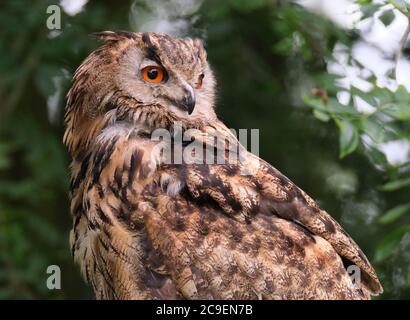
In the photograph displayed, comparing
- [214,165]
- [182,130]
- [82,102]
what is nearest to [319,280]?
[214,165]

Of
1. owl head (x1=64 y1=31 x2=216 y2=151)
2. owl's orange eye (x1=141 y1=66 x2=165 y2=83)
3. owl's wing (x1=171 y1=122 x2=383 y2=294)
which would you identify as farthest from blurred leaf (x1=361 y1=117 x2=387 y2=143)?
owl's orange eye (x1=141 y1=66 x2=165 y2=83)

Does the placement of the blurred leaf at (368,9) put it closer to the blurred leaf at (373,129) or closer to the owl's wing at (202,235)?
the blurred leaf at (373,129)

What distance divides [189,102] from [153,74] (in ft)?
0.65

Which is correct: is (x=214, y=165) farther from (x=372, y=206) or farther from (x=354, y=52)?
(x=372, y=206)

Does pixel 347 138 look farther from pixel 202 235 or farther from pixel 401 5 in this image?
pixel 202 235

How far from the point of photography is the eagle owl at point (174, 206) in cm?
314

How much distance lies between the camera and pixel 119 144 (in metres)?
3.49

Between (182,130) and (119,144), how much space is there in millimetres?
263

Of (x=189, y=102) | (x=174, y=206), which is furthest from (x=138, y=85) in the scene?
(x=174, y=206)

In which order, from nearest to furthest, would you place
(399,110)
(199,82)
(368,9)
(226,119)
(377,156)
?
(399,110)
(368,9)
(199,82)
(377,156)
(226,119)

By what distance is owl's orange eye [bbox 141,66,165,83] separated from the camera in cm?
359

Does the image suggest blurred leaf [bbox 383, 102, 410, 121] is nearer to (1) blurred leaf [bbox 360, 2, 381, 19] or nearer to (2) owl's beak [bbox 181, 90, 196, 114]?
(1) blurred leaf [bbox 360, 2, 381, 19]

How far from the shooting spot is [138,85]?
11.7 feet

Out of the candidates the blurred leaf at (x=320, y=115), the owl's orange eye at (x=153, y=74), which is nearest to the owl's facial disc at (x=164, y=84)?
the owl's orange eye at (x=153, y=74)
